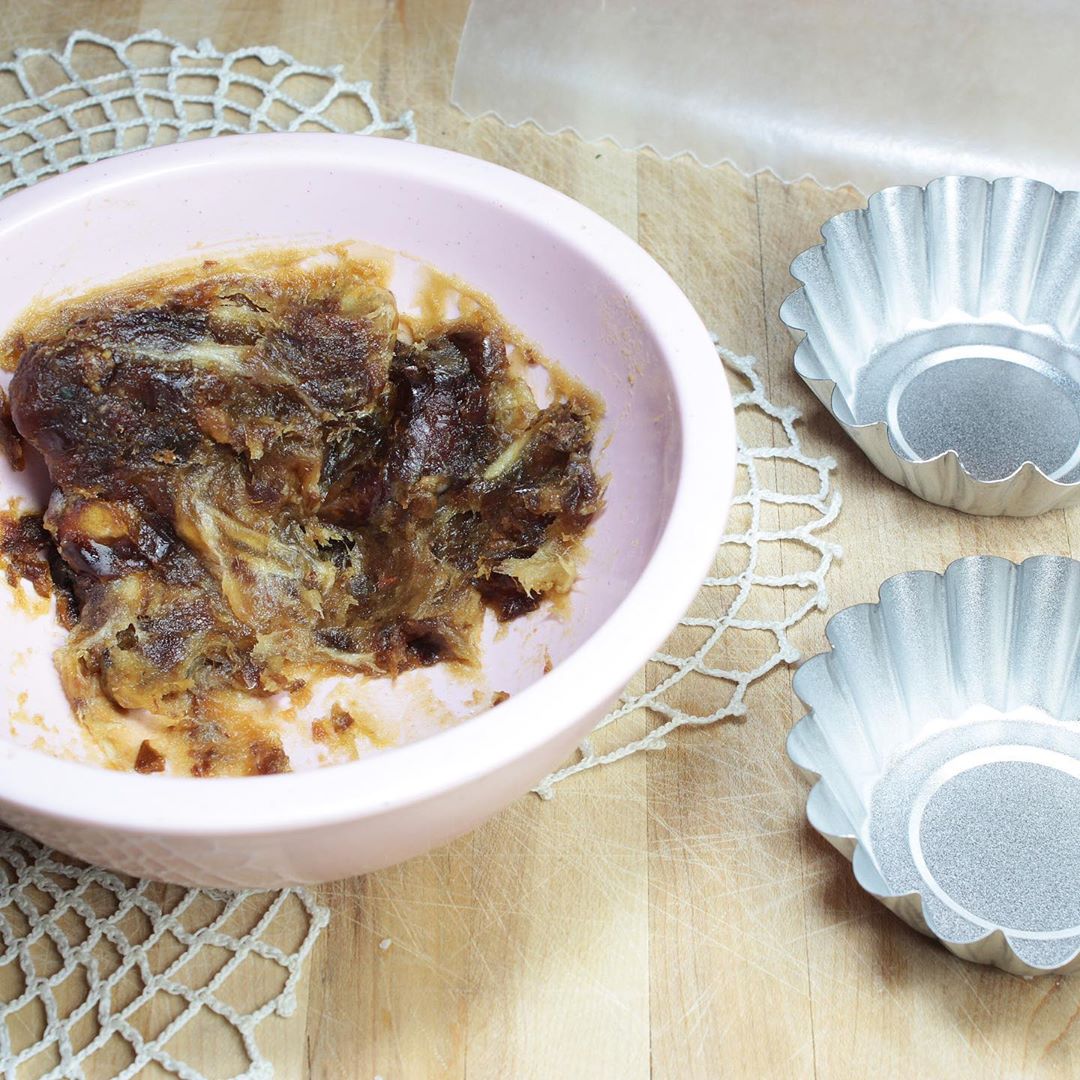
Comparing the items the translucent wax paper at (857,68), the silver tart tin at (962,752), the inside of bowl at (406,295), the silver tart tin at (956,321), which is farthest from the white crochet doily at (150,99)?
the silver tart tin at (962,752)

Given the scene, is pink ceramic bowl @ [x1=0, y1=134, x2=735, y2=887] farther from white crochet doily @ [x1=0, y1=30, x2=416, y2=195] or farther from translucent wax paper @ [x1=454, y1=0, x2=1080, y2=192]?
translucent wax paper @ [x1=454, y1=0, x2=1080, y2=192]

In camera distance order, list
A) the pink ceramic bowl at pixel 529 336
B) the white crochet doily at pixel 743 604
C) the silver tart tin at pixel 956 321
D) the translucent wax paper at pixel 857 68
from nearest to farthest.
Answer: the pink ceramic bowl at pixel 529 336
the white crochet doily at pixel 743 604
the silver tart tin at pixel 956 321
the translucent wax paper at pixel 857 68

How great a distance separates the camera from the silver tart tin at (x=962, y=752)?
1237 millimetres

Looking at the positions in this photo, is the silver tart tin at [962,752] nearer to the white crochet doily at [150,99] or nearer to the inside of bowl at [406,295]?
the inside of bowl at [406,295]

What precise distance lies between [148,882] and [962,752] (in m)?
0.74

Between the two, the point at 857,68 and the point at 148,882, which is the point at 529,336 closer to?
the point at 148,882

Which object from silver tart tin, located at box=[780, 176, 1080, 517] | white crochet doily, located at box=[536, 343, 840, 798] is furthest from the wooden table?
silver tart tin, located at box=[780, 176, 1080, 517]

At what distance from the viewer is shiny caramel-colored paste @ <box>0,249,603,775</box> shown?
119 centimetres

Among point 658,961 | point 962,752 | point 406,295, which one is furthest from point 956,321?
point 658,961

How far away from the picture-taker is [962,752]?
1.37 metres

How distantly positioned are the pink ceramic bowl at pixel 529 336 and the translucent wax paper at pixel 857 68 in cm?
71

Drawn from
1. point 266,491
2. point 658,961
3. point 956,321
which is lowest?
point 658,961

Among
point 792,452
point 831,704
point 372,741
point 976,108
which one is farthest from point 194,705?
point 976,108

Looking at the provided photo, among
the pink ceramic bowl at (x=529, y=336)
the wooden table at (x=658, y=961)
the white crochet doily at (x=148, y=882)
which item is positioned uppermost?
the pink ceramic bowl at (x=529, y=336)
